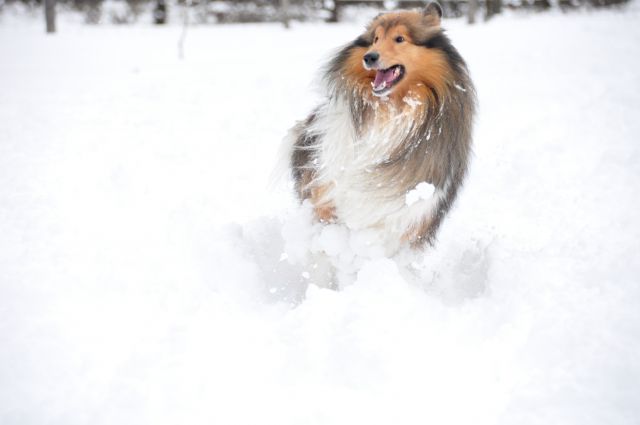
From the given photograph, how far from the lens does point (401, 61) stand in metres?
2.54

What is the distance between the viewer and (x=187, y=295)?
2479 millimetres

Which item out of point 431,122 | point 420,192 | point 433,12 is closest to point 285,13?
point 433,12

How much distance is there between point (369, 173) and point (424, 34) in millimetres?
783

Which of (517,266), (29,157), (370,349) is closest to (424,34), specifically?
(517,266)

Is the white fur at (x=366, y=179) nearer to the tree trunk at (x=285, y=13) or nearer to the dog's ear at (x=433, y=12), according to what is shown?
the dog's ear at (x=433, y=12)

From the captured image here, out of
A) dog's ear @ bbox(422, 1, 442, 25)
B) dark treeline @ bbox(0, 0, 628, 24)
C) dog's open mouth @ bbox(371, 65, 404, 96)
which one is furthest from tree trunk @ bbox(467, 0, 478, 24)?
dog's open mouth @ bbox(371, 65, 404, 96)

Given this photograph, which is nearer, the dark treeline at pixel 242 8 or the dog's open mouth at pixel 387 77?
the dog's open mouth at pixel 387 77

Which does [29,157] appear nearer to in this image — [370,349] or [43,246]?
[43,246]

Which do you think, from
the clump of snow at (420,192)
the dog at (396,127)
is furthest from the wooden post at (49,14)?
the clump of snow at (420,192)

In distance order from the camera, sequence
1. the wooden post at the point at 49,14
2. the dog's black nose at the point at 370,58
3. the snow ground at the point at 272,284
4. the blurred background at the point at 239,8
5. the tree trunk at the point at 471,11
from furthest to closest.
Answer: the blurred background at the point at 239,8, the tree trunk at the point at 471,11, the wooden post at the point at 49,14, the dog's black nose at the point at 370,58, the snow ground at the point at 272,284

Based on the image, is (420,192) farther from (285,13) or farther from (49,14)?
(285,13)

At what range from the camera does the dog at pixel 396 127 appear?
101 inches

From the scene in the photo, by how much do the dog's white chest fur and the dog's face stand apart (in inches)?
6.5

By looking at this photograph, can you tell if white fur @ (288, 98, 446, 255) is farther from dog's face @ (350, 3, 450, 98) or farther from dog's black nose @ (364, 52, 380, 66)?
dog's black nose @ (364, 52, 380, 66)
